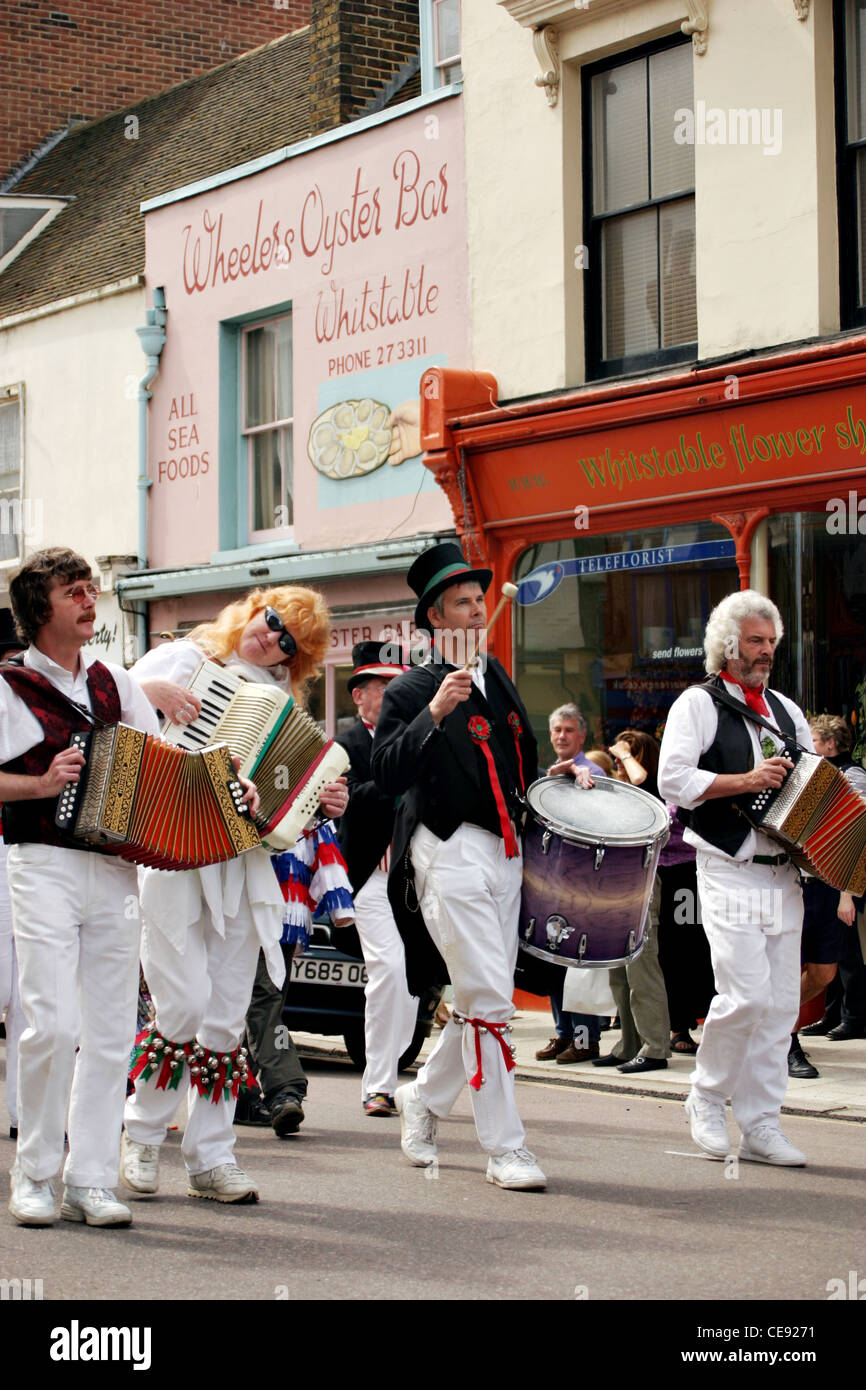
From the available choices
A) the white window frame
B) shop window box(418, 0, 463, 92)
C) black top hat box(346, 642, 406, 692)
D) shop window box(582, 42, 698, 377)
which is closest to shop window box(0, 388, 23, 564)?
the white window frame

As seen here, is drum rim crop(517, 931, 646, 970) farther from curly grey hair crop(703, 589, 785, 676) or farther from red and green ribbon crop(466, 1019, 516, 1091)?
curly grey hair crop(703, 589, 785, 676)

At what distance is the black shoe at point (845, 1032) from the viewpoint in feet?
35.6

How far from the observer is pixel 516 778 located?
6.81 meters

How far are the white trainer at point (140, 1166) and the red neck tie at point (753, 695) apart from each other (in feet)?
9.19

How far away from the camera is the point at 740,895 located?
686 centimetres

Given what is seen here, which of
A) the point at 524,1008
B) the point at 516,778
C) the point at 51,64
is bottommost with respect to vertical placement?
the point at 524,1008

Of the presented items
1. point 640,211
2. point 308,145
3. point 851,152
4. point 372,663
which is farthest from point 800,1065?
point 308,145

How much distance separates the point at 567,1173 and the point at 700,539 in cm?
624

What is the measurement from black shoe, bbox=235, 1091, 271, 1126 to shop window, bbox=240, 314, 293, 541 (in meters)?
8.72

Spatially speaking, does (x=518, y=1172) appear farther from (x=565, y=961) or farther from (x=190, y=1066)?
(x=190, y=1066)

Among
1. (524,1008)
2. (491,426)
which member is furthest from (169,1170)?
(491,426)

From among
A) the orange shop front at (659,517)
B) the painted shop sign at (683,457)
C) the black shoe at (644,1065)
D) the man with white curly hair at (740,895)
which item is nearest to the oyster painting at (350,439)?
the orange shop front at (659,517)

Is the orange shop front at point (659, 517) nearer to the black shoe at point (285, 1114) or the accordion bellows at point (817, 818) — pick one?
the accordion bellows at point (817, 818)

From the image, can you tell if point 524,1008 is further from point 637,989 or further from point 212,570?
point 212,570
